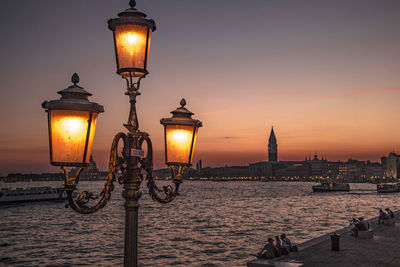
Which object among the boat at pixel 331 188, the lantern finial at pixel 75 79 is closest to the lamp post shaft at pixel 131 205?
the lantern finial at pixel 75 79

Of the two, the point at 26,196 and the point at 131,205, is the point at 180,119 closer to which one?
the point at 131,205

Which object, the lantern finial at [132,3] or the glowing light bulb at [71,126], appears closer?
the glowing light bulb at [71,126]

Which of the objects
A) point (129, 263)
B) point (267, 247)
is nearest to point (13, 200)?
point (267, 247)

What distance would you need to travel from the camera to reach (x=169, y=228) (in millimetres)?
48000

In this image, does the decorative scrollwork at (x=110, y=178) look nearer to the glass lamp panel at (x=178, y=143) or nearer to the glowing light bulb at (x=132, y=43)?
the glass lamp panel at (x=178, y=143)

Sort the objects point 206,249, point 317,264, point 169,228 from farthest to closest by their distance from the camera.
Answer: point 169,228
point 206,249
point 317,264

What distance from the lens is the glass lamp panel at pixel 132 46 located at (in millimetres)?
4840

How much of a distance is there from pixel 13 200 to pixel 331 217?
69.8 meters

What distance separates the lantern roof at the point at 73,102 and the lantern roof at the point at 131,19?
0.98m

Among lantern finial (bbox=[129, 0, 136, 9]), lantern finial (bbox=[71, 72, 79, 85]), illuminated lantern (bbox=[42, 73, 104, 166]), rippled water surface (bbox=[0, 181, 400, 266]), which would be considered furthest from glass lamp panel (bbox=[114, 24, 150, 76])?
→ rippled water surface (bbox=[0, 181, 400, 266])

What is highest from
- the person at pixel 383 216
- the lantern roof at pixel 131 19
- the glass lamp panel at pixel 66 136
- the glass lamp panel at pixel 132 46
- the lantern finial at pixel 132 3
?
the lantern finial at pixel 132 3

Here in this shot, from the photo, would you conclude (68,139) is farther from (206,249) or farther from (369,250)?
(206,249)

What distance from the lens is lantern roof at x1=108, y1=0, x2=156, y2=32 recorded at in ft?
15.8

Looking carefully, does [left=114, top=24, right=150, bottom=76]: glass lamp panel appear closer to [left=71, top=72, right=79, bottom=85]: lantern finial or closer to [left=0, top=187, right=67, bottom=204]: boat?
[left=71, top=72, right=79, bottom=85]: lantern finial
